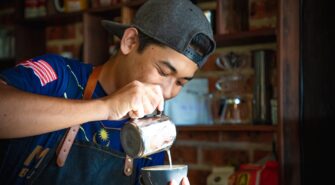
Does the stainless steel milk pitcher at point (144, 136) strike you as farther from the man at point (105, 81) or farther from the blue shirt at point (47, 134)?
the blue shirt at point (47, 134)

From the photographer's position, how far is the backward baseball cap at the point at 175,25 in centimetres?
120

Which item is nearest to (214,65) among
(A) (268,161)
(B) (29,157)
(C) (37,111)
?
(A) (268,161)

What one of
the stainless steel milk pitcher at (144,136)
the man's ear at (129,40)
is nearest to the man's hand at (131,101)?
the stainless steel milk pitcher at (144,136)

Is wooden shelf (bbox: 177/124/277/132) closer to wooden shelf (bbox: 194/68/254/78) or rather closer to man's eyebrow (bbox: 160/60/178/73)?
wooden shelf (bbox: 194/68/254/78)

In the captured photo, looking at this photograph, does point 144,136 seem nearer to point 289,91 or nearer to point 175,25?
point 175,25

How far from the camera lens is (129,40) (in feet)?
4.23

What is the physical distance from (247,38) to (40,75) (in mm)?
799

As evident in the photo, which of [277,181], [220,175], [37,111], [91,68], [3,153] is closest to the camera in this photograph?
[37,111]

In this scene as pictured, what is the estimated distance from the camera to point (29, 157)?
1.22 m

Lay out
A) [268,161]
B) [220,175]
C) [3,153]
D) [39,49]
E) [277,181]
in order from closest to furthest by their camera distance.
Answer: [3,153] → [277,181] → [268,161] → [220,175] → [39,49]

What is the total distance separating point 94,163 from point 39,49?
4.25 feet

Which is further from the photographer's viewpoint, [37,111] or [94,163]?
[94,163]

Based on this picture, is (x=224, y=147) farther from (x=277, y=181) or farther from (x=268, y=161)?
(x=277, y=181)

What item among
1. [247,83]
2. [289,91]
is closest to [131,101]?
[289,91]
